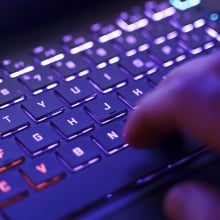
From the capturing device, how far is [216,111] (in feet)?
1.68

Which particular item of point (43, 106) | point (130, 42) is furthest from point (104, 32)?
point (43, 106)

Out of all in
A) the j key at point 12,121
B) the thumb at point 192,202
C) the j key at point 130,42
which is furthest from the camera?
the j key at point 130,42

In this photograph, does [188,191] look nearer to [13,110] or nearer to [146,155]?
[146,155]

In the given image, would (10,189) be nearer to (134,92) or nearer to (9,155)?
(9,155)

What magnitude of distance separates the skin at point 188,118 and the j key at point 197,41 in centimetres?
15

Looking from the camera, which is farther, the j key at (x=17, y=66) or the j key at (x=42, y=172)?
the j key at (x=17, y=66)

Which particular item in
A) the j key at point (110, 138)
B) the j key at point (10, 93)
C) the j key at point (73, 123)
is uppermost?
the j key at point (10, 93)

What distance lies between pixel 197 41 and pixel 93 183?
24cm

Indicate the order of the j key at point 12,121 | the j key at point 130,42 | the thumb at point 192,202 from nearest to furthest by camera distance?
A: the thumb at point 192,202 → the j key at point 12,121 → the j key at point 130,42

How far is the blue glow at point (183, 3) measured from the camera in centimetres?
77

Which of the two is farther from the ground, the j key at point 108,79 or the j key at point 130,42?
the j key at point 130,42

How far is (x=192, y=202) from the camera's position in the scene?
0.52 metres

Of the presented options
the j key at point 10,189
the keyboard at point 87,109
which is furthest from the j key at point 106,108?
the j key at point 10,189

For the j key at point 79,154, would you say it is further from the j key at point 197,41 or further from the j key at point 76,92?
the j key at point 197,41
